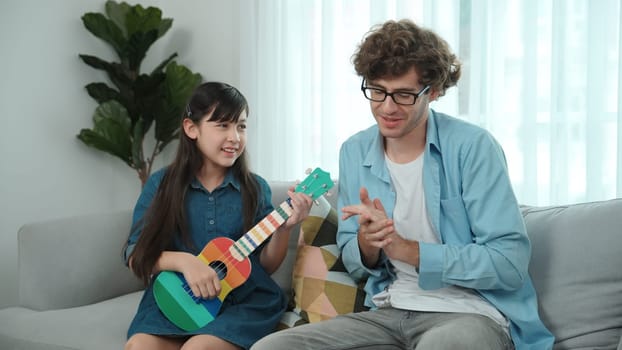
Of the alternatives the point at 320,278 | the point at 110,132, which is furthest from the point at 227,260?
the point at 110,132

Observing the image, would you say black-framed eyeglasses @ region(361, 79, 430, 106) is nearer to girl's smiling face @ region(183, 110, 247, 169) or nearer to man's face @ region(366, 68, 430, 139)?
man's face @ region(366, 68, 430, 139)

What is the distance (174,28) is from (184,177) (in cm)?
203

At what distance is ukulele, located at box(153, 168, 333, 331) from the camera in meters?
1.85

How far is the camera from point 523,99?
272cm

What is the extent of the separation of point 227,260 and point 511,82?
57.3 inches

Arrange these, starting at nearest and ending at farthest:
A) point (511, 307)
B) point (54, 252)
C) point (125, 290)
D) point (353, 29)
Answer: point (511, 307), point (54, 252), point (125, 290), point (353, 29)

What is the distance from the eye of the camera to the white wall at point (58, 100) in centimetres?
316

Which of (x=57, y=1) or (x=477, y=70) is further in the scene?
(x=57, y=1)

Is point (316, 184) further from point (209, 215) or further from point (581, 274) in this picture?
point (581, 274)

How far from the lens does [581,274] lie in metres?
1.75

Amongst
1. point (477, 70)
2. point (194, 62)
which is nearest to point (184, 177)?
point (477, 70)

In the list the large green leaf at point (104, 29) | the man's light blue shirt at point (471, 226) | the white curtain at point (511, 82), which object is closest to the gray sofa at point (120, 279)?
the man's light blue shirt at point (471, 226)

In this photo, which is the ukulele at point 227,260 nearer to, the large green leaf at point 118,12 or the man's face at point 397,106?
the man's face at point 397,106

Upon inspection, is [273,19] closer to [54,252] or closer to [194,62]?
[194,62]
